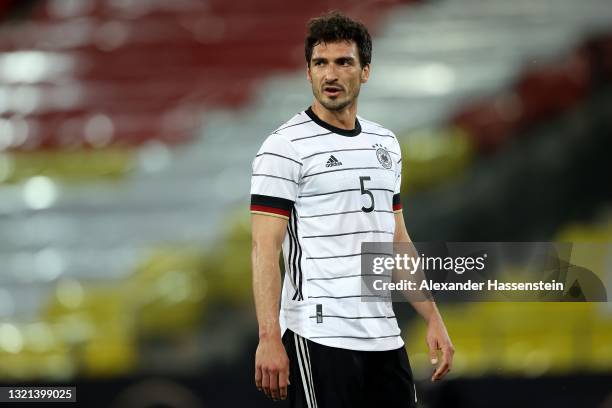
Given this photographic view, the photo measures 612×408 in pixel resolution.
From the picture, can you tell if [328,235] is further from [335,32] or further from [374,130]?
[335,32]

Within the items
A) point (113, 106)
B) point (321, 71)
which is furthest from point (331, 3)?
point (321, 71)

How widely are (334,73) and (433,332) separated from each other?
66 cm

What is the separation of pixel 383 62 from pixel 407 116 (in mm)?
356

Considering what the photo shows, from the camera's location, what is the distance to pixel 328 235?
6.63 ft

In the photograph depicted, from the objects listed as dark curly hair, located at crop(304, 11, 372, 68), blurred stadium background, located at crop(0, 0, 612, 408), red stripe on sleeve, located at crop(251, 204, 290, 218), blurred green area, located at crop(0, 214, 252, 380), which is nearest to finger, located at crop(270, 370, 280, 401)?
red stripe on sleeve, located at crop(251, 204, 290, 218)

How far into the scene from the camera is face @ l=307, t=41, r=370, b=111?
2074 millimetres

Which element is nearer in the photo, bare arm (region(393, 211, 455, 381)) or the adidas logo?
the adidas logo

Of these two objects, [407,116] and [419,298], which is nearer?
[419,298]

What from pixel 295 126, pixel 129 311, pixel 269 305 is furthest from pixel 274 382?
pixel 129 311

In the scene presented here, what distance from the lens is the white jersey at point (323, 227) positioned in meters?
2.01

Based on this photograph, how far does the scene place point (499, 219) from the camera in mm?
3988

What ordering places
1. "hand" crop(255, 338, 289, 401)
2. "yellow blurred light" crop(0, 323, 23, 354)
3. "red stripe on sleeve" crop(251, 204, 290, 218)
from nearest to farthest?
"hand" crop(255, 338, 289, 401), "red stripe on sleeve" crop(251, 204, 290, 218), "yellow blurred light" crop(0, 323, 23, 354)

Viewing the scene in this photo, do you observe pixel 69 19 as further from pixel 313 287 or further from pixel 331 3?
pixel 313 287

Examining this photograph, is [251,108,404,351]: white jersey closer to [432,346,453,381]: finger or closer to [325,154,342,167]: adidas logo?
[325,154,342,167]: adidas logo
